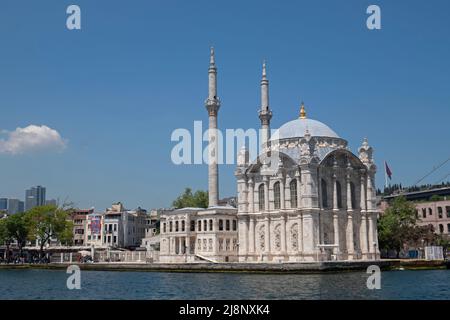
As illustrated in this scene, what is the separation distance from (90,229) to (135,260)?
78.1 ft

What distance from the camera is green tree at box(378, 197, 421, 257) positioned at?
3248 inches

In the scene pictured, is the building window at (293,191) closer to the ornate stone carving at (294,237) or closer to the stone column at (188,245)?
the ornate stone carving at (294,237)

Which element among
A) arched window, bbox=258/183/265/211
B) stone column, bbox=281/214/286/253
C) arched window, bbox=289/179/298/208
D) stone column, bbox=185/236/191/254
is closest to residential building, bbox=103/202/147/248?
stone column, bbox=185/236/191/254

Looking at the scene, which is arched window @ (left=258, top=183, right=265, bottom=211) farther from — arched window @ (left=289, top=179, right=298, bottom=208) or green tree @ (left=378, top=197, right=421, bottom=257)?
green tree @ (left=378, top=197, right=421, bottom=257)

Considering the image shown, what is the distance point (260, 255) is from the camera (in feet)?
247

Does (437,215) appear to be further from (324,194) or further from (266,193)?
(266,193)

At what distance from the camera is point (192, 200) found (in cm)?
10738

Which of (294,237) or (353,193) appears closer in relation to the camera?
(294,237)

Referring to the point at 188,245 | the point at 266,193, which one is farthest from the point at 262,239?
the point at 188,245

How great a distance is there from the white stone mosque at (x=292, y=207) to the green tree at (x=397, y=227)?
828cm

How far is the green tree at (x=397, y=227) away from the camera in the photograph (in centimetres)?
8250

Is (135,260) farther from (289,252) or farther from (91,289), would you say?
(91,289)

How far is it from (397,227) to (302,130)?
848 inches
